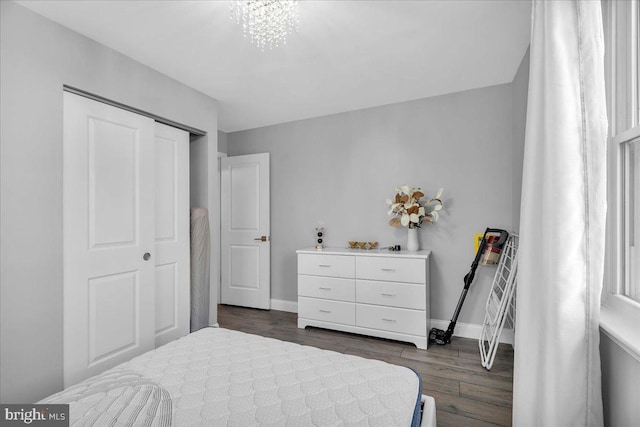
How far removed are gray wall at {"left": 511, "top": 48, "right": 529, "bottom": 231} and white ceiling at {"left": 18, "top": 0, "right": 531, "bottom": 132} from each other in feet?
0.40

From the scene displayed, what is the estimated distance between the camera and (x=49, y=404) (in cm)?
105

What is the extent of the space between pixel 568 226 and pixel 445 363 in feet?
6.09

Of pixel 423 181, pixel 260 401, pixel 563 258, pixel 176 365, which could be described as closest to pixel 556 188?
pixel 563 258

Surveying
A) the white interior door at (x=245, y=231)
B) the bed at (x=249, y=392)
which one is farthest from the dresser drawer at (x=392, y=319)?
the bed at (x=249, y=392)

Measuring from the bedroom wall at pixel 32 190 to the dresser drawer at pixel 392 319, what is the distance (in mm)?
Answer: 2429

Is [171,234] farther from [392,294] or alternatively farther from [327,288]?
[392,294]

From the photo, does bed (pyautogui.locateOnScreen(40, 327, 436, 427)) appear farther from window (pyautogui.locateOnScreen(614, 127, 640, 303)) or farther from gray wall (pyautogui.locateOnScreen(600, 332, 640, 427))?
window (pyautogui.locateOnScreen(614, 127, 640, 303))

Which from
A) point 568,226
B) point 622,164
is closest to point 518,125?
point 622,164

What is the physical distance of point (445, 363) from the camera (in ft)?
8.24

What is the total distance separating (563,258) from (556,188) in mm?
262

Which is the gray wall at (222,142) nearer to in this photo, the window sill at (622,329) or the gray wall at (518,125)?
the gray wall at (518,125)

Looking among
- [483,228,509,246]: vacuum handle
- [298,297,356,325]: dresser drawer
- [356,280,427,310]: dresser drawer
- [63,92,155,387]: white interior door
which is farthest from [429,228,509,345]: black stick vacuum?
[63,92,155,387]: white interior door

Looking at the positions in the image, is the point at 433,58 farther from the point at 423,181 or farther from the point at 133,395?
the point at 133,395
